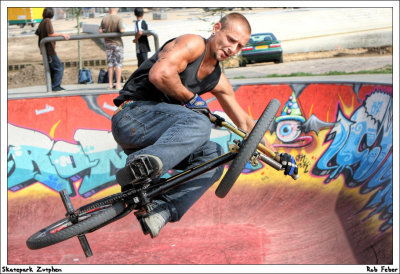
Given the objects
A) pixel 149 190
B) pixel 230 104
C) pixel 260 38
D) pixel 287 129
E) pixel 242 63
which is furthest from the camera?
pixel 242 63

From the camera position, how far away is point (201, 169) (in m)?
4.32

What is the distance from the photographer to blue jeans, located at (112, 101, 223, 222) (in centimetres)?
419

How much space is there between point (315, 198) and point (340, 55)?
16576mm

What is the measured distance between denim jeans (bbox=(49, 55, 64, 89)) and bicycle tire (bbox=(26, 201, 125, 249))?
585 cm

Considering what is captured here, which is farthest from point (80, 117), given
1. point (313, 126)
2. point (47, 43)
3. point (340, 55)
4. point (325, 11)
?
point (325, 11)

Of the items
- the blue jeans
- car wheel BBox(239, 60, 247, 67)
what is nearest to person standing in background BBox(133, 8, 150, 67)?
the blue jeans

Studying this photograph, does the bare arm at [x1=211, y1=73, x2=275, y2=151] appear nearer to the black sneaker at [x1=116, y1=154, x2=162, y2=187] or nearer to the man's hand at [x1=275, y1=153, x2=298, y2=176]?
the man's hand at [x1=275, y1=153, x2=298, y2=176]

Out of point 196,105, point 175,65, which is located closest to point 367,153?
point 196,105

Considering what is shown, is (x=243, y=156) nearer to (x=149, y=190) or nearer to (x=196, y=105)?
(x=196, y=105)

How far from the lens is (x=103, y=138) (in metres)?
9.25

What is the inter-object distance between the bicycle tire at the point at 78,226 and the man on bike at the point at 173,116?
0.23 m

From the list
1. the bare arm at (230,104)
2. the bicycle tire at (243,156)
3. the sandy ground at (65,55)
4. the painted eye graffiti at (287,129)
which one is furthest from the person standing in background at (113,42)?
the sandy ground at (65,55)

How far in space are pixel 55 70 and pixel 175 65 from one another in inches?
238

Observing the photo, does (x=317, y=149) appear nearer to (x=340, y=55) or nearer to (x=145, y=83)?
(x=145, y=83)
